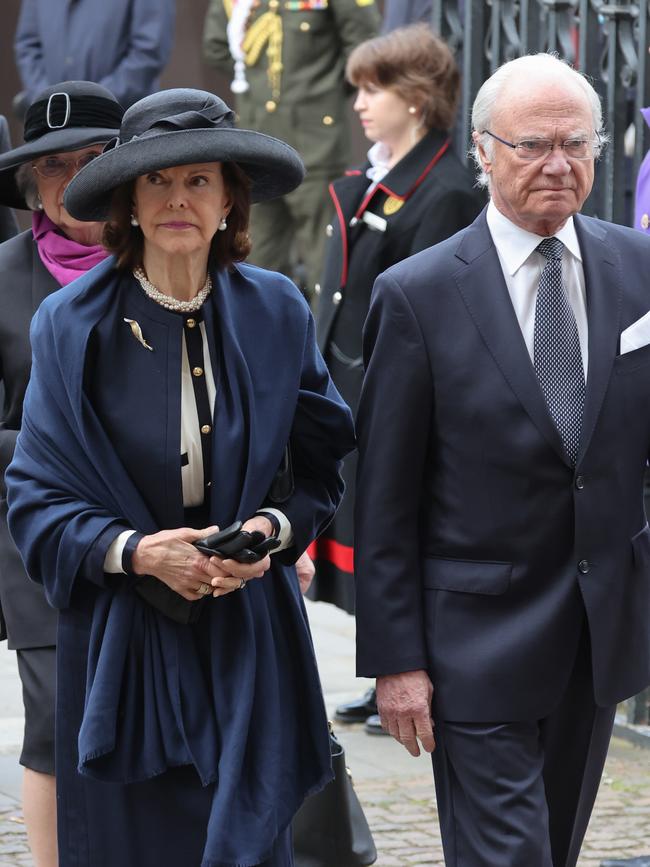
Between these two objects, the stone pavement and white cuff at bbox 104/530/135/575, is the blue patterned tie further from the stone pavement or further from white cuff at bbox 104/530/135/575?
the stone pavement

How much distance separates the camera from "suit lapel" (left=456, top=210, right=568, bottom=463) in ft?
12.0

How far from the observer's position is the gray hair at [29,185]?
4.69 m

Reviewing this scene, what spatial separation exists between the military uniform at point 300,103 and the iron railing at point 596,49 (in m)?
2.54

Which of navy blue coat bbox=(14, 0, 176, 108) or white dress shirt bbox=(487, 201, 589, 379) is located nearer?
white dress shirt bbox=(487, 201, 589, 379)

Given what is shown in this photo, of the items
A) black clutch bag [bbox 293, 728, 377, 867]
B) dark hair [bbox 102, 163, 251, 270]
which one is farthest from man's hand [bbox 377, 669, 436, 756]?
dark hair [bbox 102, 163, 251, 270]

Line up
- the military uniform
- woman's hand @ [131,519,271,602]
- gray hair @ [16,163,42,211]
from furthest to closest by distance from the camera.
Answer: the military uniform
gray hair @ [16,163,42,211]
woman's hand @ [131,519,271,602]

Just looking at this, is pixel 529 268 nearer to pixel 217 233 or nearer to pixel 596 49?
pixel 217 233

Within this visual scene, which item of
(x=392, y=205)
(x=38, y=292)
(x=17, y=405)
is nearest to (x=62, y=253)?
(x=38, y=292)

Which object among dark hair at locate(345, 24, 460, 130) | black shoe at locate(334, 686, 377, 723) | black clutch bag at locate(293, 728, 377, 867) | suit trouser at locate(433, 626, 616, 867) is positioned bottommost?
black shoe at locate(334, 686, 377, 723)

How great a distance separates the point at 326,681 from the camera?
6863 mm

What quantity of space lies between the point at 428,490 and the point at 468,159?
12.0 feet

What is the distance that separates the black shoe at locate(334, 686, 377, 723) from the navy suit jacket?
8.72 ft

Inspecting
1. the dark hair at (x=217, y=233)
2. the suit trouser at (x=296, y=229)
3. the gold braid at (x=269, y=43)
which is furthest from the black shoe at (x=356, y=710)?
the gold braid at (x=269, y=43)

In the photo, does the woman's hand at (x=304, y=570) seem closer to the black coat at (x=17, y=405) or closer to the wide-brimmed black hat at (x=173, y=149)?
the black coat at (x=17, y=405)
